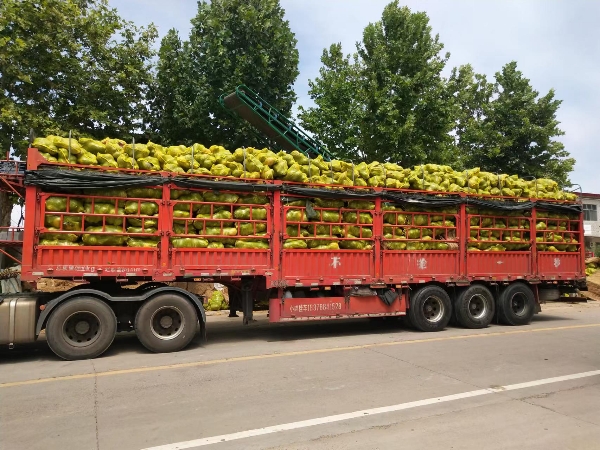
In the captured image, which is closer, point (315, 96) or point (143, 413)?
point (143, 413)

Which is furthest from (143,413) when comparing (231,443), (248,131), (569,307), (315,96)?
(315,96)

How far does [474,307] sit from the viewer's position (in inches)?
421

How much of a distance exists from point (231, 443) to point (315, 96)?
1892cm

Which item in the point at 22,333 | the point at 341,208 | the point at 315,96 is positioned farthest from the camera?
the point at 315,96

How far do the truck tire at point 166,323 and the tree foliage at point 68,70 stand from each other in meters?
7.54

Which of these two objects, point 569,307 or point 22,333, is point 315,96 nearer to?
point 569,307

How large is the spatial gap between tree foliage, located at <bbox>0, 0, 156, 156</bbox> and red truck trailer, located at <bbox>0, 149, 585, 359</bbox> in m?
6.49

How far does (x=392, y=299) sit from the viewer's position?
9641mm

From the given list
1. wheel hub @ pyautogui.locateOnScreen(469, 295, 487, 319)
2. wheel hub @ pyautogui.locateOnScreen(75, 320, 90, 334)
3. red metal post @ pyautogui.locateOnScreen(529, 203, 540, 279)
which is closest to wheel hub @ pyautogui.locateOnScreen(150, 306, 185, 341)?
wheel hub @ pyautogui.locateOnScreen(75, 320, 90, 334)

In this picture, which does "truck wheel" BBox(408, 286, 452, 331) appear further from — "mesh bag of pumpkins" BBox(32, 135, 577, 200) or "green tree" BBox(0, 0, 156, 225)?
"green tree" BBox(0, 0, 156, 225)

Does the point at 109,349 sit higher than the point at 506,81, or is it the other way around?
the point at 506,81

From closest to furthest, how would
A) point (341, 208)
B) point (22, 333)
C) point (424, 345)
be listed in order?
1. point (22, 333)
2. point (424, 345)
3. point (341, 208)

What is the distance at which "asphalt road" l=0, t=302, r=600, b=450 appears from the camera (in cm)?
420

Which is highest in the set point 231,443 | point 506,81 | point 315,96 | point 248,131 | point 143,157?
point 506,81
